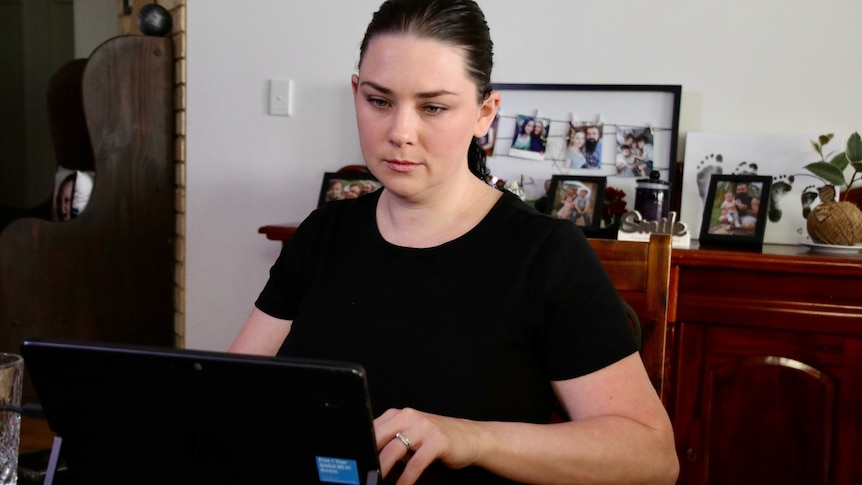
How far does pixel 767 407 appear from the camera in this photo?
68.4 inches

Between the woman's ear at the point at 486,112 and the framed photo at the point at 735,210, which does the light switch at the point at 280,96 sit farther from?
the woman's ear at the point at 486,112

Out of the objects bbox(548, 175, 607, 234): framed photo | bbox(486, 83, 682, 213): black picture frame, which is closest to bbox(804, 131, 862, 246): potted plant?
bbox(486, 83, 682, 213): black picture frame

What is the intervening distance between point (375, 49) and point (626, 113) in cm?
115

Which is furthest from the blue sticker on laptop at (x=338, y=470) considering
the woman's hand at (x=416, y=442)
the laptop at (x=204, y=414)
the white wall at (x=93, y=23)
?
the white wall at (x=93, y=23)

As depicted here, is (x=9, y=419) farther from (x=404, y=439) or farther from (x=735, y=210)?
(x=735, y=210)

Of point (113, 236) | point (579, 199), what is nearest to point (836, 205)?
point (579, 199)

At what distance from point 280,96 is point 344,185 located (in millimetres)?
396

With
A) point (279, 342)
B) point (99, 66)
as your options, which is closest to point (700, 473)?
point (279, 342)

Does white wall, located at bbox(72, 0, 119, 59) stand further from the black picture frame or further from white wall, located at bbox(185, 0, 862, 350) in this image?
the black picture frame

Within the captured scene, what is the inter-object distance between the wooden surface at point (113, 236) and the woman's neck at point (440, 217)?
1.68 m

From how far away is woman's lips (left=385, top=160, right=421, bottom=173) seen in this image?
1.15 m

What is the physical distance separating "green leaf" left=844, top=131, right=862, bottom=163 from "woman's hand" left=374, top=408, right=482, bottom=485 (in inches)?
54.8

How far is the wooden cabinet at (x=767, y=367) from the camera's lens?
168cm

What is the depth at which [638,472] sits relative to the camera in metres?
1.01
